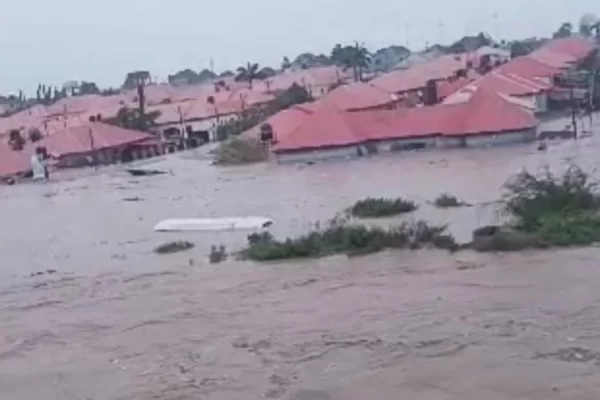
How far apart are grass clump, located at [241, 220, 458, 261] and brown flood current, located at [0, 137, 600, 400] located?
0.41 m

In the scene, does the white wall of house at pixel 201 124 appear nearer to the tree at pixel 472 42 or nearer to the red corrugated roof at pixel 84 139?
the red corrugated roof at pixel 84 139

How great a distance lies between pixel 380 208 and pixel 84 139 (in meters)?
20.7

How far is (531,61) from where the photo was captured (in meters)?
46.2

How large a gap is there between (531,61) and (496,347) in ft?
121

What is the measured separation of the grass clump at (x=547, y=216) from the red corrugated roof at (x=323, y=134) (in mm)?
13708

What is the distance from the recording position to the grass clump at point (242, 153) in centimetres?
3525

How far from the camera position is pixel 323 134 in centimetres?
3341

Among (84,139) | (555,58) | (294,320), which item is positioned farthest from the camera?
(555,58)

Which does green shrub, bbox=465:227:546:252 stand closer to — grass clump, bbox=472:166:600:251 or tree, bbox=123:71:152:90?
grass clump, bbox=472:166:600:251

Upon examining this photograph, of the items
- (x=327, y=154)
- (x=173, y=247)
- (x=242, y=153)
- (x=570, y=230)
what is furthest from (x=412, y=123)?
(x=570, y=230)

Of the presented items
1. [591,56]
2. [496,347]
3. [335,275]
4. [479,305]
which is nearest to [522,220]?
[335,275]

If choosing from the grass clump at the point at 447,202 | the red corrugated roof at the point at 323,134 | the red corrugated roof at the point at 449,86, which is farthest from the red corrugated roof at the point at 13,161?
the grass clump at the point at 447,202

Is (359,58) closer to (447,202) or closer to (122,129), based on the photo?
(122,129)

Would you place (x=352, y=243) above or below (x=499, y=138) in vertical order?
below
